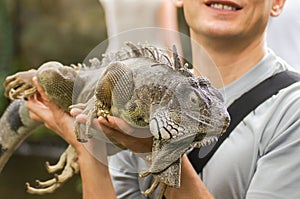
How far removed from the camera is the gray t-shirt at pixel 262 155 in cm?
159

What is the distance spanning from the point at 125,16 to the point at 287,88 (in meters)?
1.11

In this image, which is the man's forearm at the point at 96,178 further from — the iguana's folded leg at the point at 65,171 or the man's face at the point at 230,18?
the man's face at the point at 230,18

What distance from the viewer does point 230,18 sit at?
177 cm

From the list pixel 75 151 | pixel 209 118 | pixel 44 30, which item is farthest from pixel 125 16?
pixel 44 30

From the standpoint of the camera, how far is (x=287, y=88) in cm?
167

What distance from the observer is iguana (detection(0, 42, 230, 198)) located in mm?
1351

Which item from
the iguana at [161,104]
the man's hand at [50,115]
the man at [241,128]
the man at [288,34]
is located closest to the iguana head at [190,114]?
the iguana at [161,104]

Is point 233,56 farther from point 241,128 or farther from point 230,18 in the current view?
point 241,128

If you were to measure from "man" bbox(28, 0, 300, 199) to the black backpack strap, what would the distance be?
0.05 ft

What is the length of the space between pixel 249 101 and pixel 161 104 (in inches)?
14.9

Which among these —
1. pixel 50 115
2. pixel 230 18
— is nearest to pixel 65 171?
pixel 50 115

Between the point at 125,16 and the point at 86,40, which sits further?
the point at 86,40

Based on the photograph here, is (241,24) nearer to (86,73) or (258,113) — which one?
(258,113)

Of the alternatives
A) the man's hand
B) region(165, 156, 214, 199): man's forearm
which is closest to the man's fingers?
the man's hand
